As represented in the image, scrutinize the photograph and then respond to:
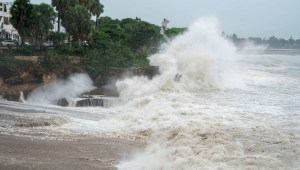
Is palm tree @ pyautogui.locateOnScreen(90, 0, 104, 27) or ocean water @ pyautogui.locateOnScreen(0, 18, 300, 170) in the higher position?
palm tree @ pyautogui.locateOnScreen(90, 0, 104, 27)

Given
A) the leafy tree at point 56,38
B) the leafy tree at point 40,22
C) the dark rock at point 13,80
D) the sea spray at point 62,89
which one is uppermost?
the leafy tree at point 40,22

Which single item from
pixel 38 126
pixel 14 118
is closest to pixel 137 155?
pixel 38 126

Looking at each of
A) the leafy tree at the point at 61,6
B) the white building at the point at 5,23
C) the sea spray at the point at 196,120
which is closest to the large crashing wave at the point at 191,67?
the sea spray at the point at 196,120

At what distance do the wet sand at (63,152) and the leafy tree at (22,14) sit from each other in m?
23.2

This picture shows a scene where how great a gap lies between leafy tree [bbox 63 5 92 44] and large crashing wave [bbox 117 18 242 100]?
22.7 feet

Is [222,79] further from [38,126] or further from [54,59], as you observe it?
[38,126]

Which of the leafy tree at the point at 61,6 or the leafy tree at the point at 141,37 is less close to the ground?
the leafy tree at the point at 61,6

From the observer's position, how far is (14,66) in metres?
30.4

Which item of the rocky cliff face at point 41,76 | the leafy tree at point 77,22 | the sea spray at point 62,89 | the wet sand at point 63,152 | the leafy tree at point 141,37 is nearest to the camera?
the wet sand at point 63,152

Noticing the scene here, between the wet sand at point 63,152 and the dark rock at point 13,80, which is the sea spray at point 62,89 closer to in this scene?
the dark rock at point 13,80

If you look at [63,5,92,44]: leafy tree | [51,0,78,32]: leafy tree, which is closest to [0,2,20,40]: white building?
[51,0,78,32]: leafy tree

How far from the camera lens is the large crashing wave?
2944 centimetres

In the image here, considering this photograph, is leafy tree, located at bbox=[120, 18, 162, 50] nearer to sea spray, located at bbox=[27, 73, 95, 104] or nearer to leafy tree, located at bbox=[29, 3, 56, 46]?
leafy tree, located at bbox=[29, 3, 56, 46]

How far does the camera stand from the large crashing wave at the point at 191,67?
2944cm
